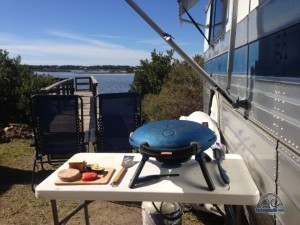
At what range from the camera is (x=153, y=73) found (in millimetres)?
13969

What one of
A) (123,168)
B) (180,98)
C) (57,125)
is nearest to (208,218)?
(123,168)

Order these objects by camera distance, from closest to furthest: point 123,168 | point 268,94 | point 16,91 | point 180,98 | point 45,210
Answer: point 268,94
point 123,168
point 45,210
point 180,98
point 16,91

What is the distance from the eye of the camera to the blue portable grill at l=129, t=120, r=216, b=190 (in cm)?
171

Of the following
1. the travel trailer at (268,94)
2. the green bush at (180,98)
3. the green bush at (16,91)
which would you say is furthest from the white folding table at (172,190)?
the green bush at (16,91)

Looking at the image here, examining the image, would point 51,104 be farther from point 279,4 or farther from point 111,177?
point 279,4

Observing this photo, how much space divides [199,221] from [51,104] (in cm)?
247

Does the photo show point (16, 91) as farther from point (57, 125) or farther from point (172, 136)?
point (172, 136)

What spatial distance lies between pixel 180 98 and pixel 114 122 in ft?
16.8

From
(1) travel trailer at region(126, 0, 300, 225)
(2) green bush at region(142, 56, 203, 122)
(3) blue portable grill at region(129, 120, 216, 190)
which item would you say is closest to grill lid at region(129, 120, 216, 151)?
(3) blue portable grill at region(129, 120, 216, 190)

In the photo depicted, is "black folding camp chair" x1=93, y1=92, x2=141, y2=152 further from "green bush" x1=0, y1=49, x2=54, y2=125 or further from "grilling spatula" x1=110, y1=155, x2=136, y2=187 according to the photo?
"green bush" x1=0, y1=49, x2=54, y2=125

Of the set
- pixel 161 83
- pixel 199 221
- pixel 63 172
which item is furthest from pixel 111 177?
pixel 161 83

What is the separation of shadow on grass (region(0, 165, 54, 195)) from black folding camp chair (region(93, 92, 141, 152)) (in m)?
0.96

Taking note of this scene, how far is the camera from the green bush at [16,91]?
361 inches

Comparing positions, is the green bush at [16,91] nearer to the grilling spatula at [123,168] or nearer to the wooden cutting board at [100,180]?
the grilling spatula at [123,168]
